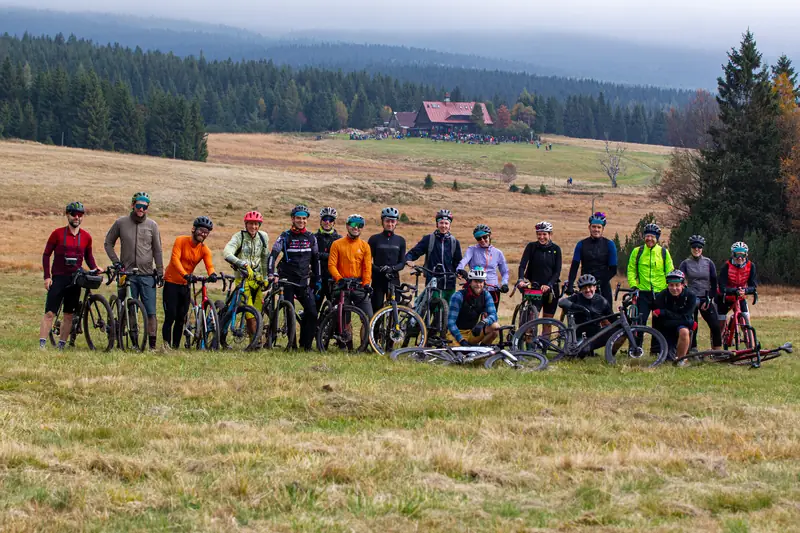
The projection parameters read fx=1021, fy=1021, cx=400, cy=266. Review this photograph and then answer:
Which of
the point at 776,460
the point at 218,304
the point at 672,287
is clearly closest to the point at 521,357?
the point at 672,287

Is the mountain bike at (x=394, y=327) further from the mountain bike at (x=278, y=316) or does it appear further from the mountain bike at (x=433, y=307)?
the mountain bike at (x=278, y=316)

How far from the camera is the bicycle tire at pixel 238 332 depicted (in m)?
14.7

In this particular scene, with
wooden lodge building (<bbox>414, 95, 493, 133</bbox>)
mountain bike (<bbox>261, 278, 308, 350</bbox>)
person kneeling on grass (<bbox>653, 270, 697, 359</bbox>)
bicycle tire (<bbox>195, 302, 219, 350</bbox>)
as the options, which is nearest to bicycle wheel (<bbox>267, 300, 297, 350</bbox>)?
mountain bike (<bbox>261, 278, 308, 350</bbox>)

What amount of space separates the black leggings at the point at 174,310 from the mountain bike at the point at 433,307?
332cm

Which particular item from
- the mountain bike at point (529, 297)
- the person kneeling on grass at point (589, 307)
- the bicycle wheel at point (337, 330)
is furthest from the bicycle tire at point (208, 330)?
the person kneeling on grass at point (589, 307)

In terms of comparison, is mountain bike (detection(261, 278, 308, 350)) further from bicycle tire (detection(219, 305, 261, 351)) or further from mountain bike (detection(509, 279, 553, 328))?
mountain bike (detection(509, 279, 553, 328))

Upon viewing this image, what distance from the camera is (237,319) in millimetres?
14906

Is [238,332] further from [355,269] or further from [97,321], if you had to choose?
[97,321]

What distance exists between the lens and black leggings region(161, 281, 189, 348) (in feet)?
48.0

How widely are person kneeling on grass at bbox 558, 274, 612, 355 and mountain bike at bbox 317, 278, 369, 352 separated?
2.93m

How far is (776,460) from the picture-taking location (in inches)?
330

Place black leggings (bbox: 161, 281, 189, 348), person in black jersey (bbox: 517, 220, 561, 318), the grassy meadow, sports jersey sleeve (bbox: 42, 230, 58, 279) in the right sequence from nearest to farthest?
1. the grassy meadow
2. sports jersey sleeve (bbox: 42, 230, 58, 279)
3. black leggings (bbox: 161, 281, 189, 348)
4. person in black jersey (bbox: 517, 220, 561, 318)

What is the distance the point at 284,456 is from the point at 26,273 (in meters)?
29.1

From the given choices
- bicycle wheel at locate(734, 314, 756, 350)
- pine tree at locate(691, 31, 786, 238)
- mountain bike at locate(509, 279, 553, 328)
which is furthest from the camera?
pine tree at locate(691, 31, 786, 238)
